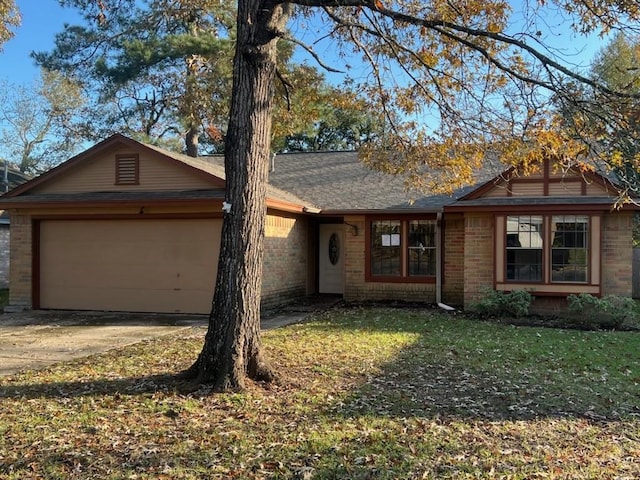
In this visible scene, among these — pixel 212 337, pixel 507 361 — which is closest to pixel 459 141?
pixel 507 361

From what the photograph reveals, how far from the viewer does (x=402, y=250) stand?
1433 centimetres

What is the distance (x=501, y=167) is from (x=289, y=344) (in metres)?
8.58

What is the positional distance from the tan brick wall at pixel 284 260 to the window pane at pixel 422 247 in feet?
9.78

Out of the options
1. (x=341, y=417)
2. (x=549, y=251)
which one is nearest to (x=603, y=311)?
(x=549, y=251)

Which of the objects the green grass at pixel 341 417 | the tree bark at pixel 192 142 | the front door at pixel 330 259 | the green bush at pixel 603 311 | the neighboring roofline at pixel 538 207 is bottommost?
the green grass at pixel 341 417

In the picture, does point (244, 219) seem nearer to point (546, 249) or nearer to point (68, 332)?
point (68, 332)

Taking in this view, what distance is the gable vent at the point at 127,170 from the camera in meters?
12.9

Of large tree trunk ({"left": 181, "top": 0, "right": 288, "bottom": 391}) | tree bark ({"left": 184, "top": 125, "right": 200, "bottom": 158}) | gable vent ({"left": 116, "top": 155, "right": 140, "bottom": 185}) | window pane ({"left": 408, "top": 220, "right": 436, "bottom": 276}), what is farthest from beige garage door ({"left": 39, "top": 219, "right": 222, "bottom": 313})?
tree bark ({"left": 184, "top": 125, "right": 200, "bottom": 158})

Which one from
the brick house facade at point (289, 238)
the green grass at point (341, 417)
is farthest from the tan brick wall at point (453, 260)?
the green grass at point (341, 417)

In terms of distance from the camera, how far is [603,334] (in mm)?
10211

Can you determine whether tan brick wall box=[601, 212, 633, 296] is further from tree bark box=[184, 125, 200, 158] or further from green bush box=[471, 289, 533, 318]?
tree bark box=[184, 125, 200, 158]

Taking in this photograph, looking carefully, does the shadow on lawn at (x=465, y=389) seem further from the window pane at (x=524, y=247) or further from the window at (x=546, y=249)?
the window pane at (x=524, y=247)

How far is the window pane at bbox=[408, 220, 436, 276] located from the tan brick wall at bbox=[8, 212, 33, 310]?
9.25 m

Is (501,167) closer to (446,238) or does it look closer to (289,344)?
(446,238)
